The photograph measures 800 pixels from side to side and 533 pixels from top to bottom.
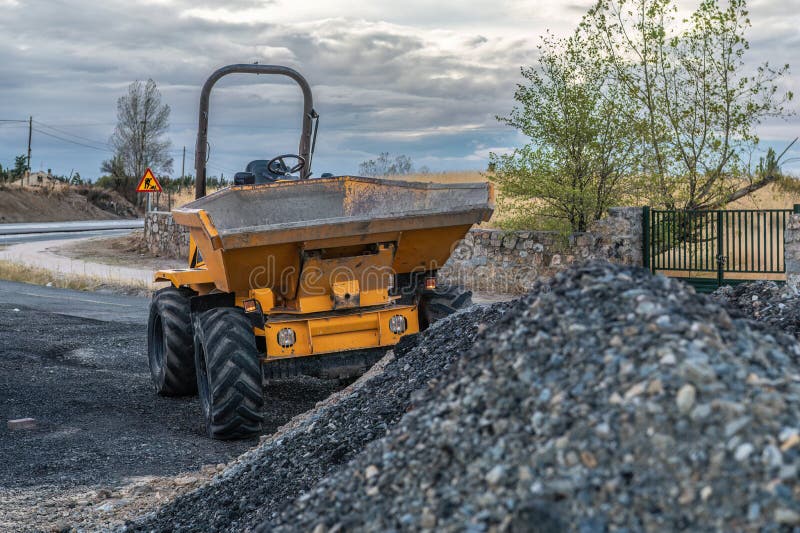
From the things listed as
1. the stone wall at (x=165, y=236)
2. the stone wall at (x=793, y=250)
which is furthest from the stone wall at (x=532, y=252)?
the stone wall at (x=165, y=236)

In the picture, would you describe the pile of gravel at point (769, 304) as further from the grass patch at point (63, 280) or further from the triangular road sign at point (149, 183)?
the triangular road sign at point (149, 183)

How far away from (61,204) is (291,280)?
51069mm

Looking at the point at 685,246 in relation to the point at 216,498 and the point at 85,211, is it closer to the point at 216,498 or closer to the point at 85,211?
the point at 216,498

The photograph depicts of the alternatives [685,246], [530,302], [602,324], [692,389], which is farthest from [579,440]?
[685,246]

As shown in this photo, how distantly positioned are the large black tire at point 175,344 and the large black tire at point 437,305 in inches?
83.9

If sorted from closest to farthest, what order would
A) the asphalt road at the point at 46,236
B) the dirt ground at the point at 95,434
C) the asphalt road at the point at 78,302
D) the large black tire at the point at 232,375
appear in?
the dirt ground at the point at 95,434, the large black tire at the point at 232,375, the asphalt road at the point at 78,302, the asphalt road at the point at 46,236

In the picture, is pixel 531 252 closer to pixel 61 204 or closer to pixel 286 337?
pixel 286 337

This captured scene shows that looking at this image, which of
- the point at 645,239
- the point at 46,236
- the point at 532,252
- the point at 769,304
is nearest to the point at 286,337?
the point at 769,304

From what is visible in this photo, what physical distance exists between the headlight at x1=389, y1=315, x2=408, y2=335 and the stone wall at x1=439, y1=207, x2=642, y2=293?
30.3ft

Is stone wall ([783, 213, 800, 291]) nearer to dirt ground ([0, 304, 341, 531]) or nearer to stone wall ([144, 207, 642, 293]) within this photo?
stone wall ([144, 207, 642, 293])

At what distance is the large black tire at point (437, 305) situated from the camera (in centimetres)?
800

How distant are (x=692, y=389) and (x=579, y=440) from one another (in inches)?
15.9

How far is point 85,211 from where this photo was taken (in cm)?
5491

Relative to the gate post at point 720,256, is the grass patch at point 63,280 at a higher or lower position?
lower
